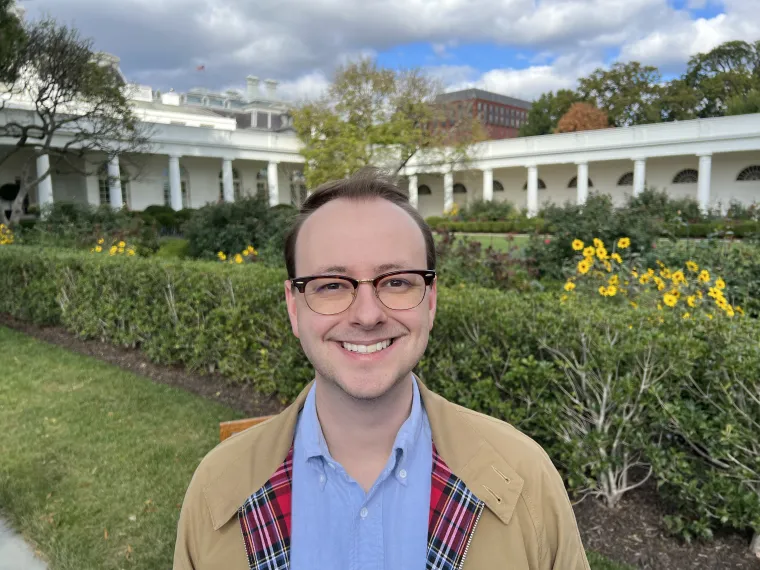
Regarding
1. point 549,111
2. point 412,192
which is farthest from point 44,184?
point 549,111

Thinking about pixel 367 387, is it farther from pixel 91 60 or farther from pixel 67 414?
pixel 91 60

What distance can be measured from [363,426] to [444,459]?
0.64 feet

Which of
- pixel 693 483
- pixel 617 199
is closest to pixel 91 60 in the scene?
pixel 693 483

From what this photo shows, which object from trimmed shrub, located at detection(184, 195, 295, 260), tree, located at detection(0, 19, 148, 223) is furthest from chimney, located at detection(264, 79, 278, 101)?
trimmed shrub, located at detection(184, 195, 295, 260)

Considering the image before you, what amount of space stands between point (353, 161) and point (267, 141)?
11.2 meters

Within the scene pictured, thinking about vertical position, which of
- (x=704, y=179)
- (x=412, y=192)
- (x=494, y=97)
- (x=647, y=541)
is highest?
(x=494, y=97)

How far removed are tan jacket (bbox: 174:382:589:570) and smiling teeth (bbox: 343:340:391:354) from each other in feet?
0.69

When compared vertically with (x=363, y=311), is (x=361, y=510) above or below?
below

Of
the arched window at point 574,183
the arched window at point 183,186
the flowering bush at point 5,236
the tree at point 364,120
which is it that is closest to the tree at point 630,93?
the arched window at point 574,183

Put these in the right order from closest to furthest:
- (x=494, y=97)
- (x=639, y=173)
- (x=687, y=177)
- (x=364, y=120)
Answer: (x=364, y=120) < (x=639, y=173) < (x=687, y=177) < (x=494, y=97)

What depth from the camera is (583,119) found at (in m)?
42.3

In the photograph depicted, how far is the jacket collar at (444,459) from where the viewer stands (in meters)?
1.21

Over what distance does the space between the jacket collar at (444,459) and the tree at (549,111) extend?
52.3 metres

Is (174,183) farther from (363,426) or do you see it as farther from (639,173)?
(363,426)
